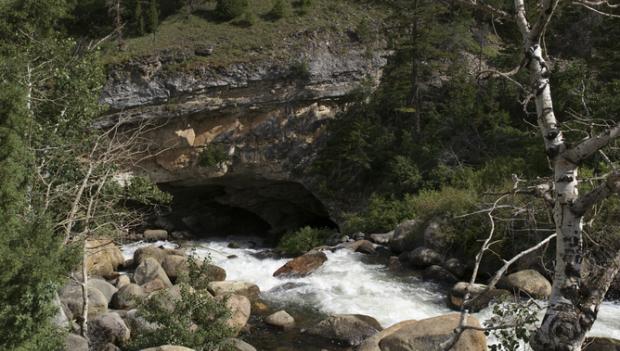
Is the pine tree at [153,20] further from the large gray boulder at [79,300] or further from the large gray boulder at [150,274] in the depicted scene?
the large gray boulder at [79,300]

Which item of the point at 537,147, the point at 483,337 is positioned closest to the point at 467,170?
the point at 537,147

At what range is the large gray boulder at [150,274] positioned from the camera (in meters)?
14.7

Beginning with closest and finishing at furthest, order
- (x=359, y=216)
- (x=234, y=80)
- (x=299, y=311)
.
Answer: (x=299, y=311) → (x=359, y=216) → (x=234, y=80)

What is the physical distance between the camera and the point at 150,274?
48.6 ft

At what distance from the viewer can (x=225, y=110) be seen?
2417 cm

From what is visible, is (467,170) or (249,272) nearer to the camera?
(249,272)

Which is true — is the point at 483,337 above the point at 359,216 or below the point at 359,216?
above

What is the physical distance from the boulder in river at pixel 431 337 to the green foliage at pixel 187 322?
2736 millimetres

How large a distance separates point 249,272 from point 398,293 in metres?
5.29

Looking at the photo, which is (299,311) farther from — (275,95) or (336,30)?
(336,30)

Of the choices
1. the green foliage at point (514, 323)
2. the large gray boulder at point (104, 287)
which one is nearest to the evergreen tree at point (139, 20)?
the large gray boulder at point (104, 287)

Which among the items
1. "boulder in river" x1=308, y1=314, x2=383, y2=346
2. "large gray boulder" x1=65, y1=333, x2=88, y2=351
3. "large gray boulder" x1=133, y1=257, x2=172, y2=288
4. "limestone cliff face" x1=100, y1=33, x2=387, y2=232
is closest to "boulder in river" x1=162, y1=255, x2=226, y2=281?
"large gray boulder" x1=133, y1=257, x2=172, y2=288

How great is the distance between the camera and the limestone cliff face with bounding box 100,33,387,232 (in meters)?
23.7

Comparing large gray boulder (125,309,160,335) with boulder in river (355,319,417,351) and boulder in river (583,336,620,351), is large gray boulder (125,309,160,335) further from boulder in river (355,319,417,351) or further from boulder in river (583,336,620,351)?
boulder in river (583,336,620,351)
